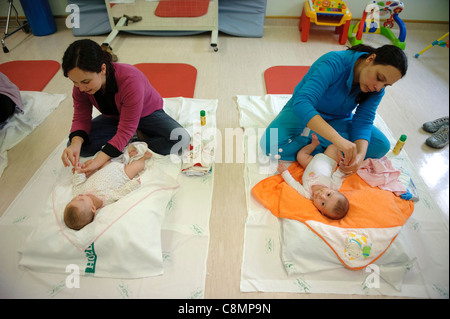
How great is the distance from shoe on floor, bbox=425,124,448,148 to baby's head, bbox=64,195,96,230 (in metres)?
1.97

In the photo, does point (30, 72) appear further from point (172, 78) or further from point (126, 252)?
point (126, 252)

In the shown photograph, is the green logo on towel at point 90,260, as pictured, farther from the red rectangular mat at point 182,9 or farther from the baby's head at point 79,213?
the red rectangular mat at point 182,9

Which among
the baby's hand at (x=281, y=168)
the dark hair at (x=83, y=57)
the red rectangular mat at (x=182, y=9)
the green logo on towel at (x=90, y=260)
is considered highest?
the dark hair at (x=83, y=57)

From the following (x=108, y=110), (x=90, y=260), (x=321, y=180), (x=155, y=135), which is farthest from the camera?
(x=155, y=135)

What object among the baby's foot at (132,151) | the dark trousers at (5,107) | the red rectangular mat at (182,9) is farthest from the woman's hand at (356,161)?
the red rectangular mat at (182,9)

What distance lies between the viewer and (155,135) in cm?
164

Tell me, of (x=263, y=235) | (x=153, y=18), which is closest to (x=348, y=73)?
(x=263, y=235)

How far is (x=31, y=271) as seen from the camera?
1.18 meters

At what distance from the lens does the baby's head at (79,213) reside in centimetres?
116

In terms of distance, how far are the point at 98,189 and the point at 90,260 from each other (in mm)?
317

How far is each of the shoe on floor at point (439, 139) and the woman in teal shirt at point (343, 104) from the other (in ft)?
1.59

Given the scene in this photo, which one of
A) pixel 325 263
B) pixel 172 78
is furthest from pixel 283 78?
pixel 325 263
